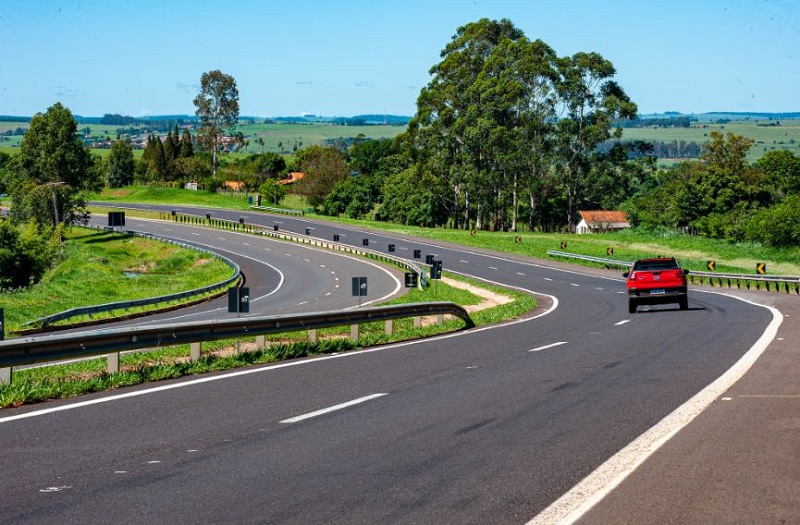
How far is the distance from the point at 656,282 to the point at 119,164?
6505 inches

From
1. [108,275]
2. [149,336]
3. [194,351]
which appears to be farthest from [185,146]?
[149,336]

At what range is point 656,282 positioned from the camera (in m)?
30.4

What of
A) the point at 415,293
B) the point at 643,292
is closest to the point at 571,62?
the point at 415,293

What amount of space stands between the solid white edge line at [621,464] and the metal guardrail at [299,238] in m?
41.8

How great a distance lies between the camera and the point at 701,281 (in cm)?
5778

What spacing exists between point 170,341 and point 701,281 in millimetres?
47587

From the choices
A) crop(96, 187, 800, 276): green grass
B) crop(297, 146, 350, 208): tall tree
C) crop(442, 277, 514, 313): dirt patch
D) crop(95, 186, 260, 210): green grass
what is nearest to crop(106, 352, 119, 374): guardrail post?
crop(442, 277, 514, 313): dirt patch

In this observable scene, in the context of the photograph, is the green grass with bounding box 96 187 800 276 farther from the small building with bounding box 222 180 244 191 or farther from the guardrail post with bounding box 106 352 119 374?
the small building with bounding box 222 180 244 191

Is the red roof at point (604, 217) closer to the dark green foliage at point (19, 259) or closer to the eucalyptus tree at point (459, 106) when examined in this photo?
the eucalyptus tree at point (459, 106)

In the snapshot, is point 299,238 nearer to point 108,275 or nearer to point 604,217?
point 108,275

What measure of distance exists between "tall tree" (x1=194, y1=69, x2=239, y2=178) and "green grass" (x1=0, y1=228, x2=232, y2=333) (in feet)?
167

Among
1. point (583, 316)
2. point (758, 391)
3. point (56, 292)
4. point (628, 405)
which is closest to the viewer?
point (628, 405)

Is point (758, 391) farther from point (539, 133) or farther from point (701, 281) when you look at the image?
point (539, 133)

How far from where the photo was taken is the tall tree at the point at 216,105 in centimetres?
15188
